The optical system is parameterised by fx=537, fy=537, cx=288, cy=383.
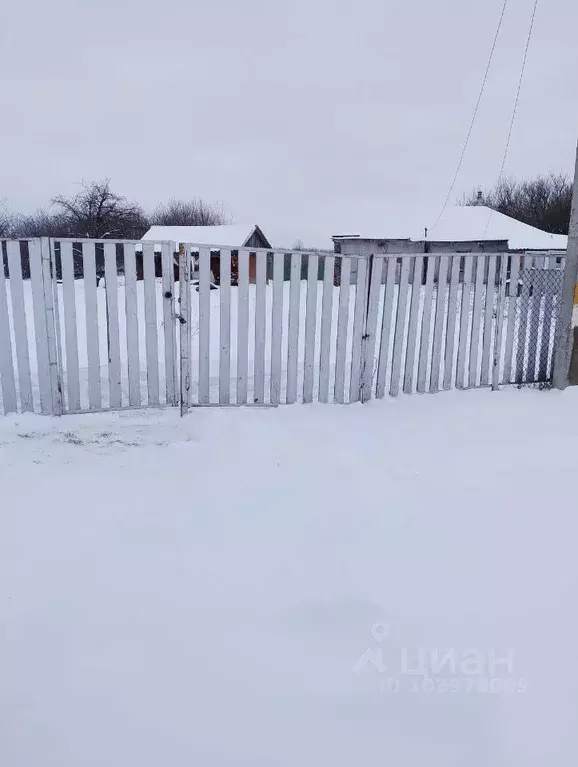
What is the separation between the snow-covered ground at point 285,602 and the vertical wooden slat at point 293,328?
90cm

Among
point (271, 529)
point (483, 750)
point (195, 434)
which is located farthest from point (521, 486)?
point (195, 434)

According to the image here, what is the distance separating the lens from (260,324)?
5.26 m

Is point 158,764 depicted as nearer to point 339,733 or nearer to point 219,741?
point 219,741

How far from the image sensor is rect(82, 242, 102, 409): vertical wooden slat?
15.4 feet

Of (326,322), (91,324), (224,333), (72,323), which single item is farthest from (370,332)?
(72,323)

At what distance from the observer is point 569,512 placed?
137 inches

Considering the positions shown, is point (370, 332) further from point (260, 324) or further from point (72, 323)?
point (72, 323)

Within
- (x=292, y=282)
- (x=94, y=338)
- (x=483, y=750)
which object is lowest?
(x=483, y=750)

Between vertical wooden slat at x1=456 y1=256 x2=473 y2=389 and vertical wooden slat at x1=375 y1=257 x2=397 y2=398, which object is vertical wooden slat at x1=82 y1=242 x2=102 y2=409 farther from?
vertical wooden slat at x1=456 y1=256 x2=473 y2=389

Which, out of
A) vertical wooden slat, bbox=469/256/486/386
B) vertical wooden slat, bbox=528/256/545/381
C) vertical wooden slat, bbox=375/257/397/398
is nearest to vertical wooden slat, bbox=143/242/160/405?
vertical wooden slat, bbox=375/257/397/398

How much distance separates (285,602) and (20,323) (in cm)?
361

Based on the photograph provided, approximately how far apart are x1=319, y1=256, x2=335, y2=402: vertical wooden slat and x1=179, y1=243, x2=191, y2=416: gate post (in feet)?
4.31

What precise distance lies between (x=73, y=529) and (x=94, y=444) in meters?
1.38

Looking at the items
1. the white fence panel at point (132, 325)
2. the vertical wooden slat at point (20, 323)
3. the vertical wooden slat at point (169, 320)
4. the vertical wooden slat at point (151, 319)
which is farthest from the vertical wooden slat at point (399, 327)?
the vertical wooden slat at point (20, 323)
